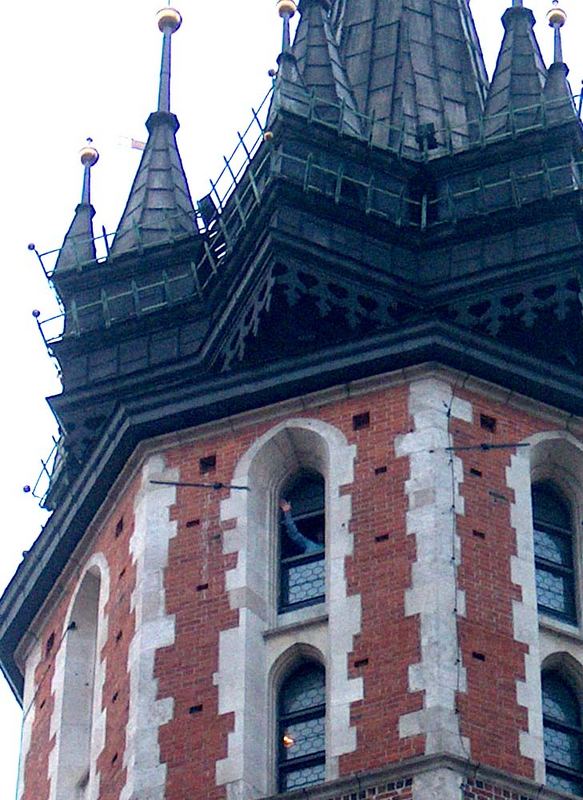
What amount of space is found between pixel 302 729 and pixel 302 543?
2494 millimetres

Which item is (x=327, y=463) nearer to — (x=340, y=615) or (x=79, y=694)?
(x=340, y=615)

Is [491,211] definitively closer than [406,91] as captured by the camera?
Yes

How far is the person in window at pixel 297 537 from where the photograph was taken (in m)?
39.0

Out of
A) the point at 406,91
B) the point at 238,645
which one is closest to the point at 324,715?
the point at 238,645

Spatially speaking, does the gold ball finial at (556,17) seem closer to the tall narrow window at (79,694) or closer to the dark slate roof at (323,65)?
the dark slate roof at (323,65)

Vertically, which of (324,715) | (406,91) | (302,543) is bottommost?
(324,715)

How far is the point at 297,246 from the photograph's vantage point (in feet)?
134

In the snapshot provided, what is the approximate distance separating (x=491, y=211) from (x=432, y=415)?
3467mm

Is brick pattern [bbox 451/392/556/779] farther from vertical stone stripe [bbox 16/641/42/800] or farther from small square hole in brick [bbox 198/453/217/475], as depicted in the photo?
vertical stone stripe [bbox 16/641/42/800]

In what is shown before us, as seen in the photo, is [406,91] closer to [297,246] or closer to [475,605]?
[297,246]

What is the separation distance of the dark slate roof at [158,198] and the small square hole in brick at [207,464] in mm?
4430

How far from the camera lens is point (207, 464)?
39.9 metres

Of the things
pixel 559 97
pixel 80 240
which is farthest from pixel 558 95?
pixel 80 240

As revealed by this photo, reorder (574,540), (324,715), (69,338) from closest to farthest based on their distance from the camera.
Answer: (324,715)
(574,540)
(69,338)
